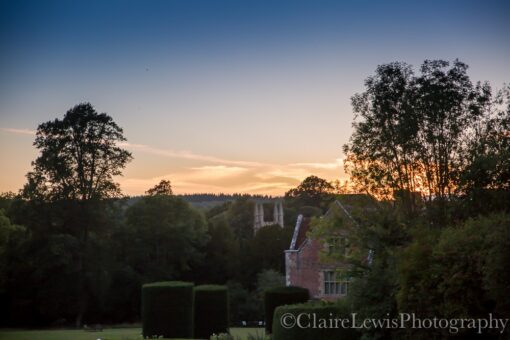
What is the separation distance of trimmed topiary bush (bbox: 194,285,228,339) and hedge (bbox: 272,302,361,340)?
12.1 meters

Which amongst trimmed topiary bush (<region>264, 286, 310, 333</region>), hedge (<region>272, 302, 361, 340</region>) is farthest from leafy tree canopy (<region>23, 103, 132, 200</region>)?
hedge (<region>272, 302, 361, 340</region>)

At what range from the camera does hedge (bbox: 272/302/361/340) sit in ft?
56.4

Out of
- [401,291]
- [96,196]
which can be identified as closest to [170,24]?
[401,291]

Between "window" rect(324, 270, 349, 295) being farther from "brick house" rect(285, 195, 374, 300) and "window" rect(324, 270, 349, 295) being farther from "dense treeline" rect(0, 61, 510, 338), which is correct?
"dense treeline" rect(0, 61, 510, 338)

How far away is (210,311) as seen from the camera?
98.6 feet

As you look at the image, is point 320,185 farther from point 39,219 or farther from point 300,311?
point 300,311

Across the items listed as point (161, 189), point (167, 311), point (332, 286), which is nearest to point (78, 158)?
point (161, 189)

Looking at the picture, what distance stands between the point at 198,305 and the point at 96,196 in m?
17.2

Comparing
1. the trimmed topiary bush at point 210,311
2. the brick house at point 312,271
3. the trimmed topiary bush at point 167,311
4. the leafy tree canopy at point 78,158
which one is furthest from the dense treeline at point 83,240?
the trimmed topiary bush at point 167,311

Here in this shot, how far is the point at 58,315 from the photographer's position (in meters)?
45.0

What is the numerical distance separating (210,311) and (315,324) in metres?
13.4

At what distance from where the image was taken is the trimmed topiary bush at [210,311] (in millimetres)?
29812

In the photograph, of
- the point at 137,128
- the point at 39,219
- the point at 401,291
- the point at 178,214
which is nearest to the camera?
the point at 401,291

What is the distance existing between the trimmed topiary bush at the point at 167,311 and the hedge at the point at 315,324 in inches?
379
